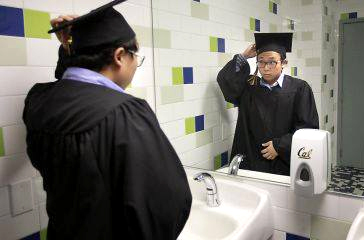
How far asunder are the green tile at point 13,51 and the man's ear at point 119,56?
494mm

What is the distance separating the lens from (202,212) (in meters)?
1.54

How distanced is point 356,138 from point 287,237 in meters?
0.52

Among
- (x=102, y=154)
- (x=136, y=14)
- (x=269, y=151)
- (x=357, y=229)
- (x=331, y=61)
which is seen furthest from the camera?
(x=136, y=14)

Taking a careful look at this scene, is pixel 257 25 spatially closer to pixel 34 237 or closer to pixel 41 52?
pixel 41 52

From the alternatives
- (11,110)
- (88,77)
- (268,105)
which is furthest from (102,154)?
(268,105)

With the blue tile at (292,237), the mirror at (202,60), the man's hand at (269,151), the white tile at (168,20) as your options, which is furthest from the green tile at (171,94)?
the blue tile at (292,237)

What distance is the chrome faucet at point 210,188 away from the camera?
4.79 ft

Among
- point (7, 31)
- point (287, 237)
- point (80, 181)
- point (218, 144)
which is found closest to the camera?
point (80, 181)

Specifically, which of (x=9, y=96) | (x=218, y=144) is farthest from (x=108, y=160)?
(x=218, y=144)

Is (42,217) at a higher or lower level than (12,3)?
lower

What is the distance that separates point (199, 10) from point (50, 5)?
84cm

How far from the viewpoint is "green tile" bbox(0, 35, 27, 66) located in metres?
1.13

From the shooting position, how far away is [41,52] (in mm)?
1254

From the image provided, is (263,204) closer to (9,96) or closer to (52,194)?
(52,194)
